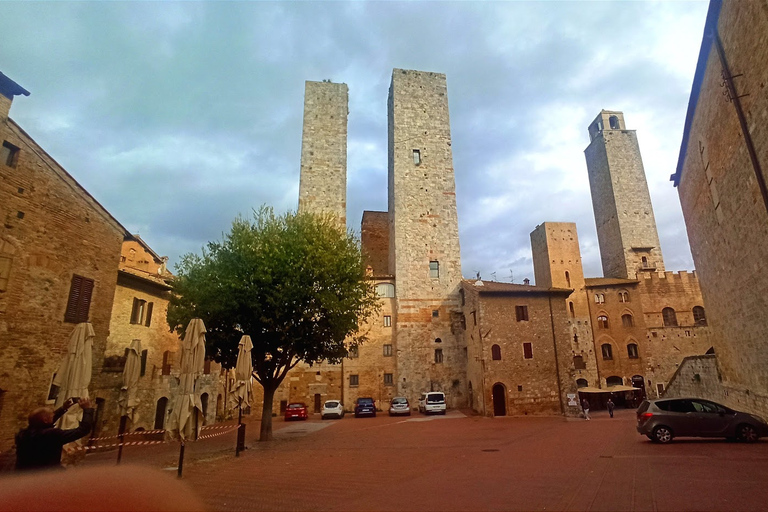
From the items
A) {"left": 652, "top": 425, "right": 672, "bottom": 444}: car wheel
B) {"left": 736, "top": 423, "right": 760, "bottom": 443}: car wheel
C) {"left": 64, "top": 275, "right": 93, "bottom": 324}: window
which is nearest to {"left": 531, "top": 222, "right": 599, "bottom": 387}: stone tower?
{"left": 652, "top": 425, "right": 672, "bottom": 444}: car wheel

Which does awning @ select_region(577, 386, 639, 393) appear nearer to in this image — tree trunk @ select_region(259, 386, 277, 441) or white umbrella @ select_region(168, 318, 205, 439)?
tree trunk @ select_region(259, 386, 277, 441)

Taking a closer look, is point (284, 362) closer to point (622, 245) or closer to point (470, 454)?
point (470, 454)

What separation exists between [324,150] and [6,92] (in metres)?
27.4

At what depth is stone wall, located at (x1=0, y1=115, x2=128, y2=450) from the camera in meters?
11.8

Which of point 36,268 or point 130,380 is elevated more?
point 36,268

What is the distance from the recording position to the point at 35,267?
41.6 feet

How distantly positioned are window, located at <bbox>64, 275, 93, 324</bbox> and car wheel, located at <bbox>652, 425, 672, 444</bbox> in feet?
62.3

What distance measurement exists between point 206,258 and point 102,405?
271 inches

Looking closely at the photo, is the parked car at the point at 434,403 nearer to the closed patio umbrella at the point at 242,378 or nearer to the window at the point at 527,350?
the window at the point at 527,350

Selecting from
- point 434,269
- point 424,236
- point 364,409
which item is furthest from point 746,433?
point 424,236

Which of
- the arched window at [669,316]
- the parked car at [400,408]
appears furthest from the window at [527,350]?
the arched window at [669,316]

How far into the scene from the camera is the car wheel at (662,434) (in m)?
12.1

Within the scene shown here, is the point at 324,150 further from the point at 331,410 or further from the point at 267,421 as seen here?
the point at 267,421

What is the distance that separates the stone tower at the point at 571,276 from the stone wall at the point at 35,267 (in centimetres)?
3662
